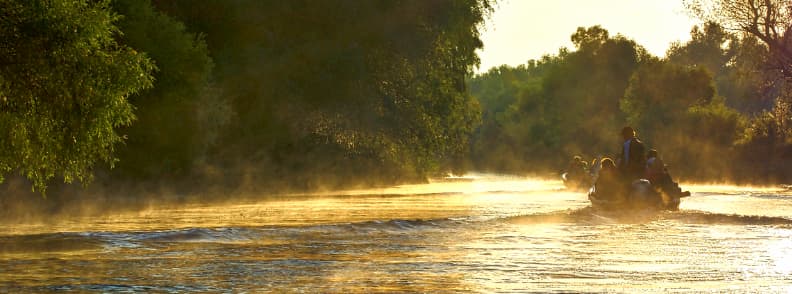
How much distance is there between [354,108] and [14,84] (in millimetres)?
29491

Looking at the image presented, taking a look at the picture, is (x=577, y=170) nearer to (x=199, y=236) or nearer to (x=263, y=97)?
(x=263, y=97)

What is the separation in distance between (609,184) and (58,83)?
13903mm

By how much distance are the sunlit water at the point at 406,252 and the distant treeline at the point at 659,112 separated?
37073 mm

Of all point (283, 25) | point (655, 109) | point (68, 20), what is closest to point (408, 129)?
point (283, 25)

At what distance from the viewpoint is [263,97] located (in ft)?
168

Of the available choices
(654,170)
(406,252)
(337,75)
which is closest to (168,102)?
(337,75)

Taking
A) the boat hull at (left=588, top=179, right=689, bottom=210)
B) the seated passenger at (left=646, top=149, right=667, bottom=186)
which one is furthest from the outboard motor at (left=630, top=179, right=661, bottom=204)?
the seated passenger at (left=646, top=149, right=667, bottom=186)

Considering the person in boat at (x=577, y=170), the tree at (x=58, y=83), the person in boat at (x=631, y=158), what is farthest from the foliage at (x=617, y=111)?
the tree at (x=58, y=83)

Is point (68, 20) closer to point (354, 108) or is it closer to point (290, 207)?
point (290, 207)

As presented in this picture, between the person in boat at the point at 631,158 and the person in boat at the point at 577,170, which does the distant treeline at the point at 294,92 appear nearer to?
the person in boat at the point at 577,170

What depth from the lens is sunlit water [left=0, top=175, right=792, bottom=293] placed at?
50.9ft

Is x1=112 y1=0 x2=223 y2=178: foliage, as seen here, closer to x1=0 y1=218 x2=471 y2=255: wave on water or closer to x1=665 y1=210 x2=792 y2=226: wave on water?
x1=0 y1=218 x2=471 y2=255: wave on water

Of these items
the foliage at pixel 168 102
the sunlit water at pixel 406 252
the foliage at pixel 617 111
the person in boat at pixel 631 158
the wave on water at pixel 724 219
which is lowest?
the sunlit water at pixel 406 252

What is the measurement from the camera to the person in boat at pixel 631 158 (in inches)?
1214
